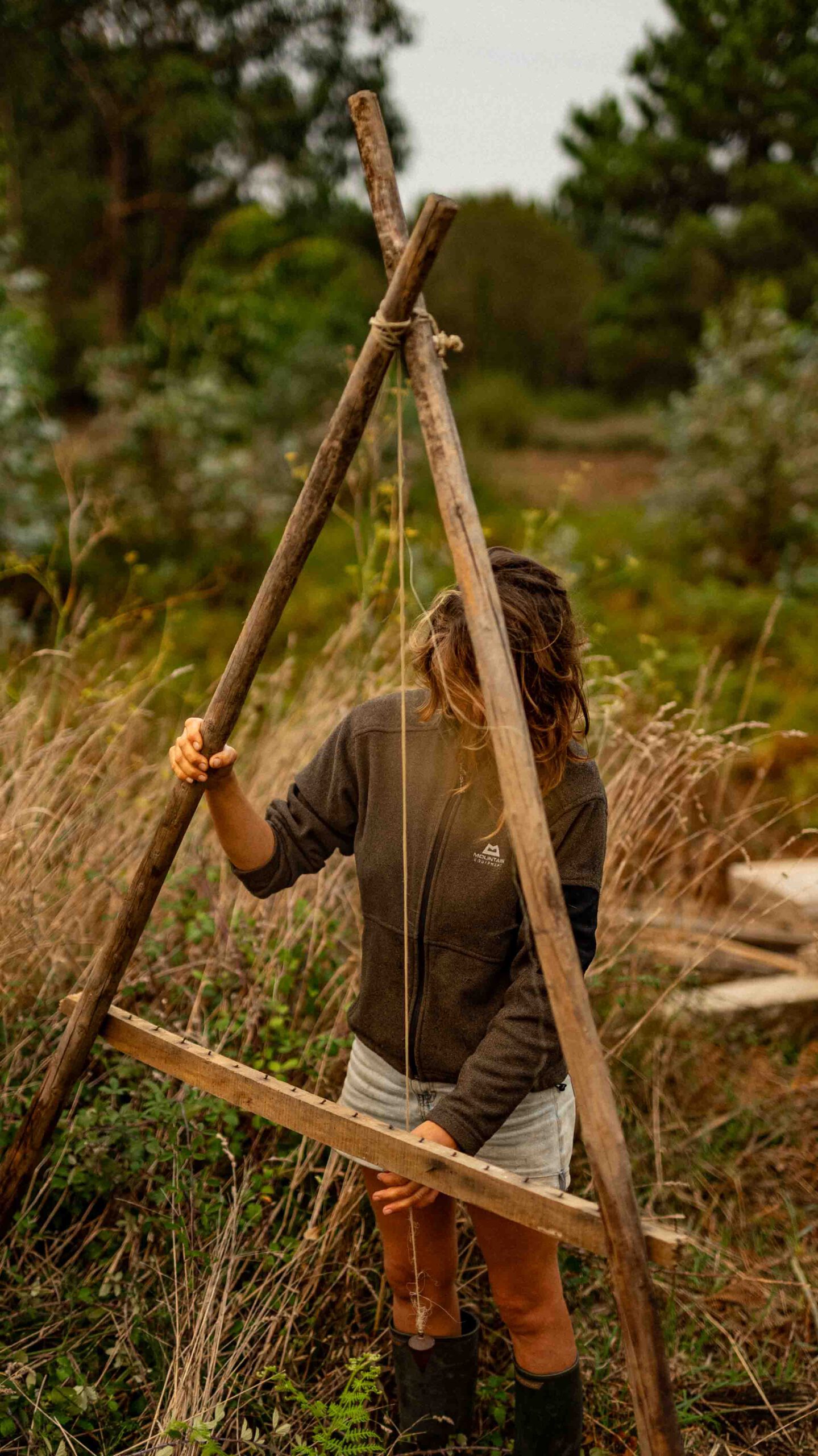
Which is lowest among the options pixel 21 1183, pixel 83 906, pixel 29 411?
pixel 21 1183

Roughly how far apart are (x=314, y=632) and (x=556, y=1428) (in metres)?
5.71

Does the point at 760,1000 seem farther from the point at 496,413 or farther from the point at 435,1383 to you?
the point at 496,413

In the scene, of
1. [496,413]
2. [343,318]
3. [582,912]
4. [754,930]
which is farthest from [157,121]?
[582,912]

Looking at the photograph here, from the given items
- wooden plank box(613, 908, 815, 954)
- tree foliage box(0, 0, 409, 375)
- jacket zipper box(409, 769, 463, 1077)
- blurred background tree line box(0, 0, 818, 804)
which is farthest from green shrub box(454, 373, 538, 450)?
jacket zipper box(409, 769, 463, 1077)

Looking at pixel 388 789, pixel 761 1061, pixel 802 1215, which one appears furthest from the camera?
pixel 761 1061

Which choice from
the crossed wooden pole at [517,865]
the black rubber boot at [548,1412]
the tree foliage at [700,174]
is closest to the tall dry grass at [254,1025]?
the black rubber boot at [548,1412]

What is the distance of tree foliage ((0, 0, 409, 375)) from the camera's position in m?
10.6

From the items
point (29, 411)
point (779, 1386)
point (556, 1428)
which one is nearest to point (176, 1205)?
point (556, 1428)

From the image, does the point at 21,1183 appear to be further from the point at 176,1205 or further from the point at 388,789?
the point at 388,789

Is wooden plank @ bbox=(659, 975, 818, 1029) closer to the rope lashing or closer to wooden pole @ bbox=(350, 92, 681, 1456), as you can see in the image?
wooden pole @ bbox=(350, 92, 681, 1456)

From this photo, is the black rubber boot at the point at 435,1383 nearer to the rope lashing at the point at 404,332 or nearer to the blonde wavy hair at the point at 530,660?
the blonde wavy hair at the point at 530,660

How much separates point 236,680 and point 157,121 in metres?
11.2

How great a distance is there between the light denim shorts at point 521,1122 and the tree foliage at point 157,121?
1030 centimetres

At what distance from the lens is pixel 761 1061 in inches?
139
